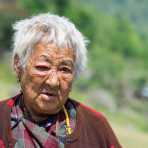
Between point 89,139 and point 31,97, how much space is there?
15.1 inches

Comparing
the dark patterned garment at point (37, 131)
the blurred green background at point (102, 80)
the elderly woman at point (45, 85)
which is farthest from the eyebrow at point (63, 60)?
the blurred green background at point (102, 80)

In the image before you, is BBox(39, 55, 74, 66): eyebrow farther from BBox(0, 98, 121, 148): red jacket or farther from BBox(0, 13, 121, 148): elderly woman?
BBox(0, 98, 121, 148): red jacket

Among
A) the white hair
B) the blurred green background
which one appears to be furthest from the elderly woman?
the blurred green background

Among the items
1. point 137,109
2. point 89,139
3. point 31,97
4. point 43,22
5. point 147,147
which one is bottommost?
point 137,109

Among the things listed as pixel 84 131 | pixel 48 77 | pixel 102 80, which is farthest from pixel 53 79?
pixel 102 80

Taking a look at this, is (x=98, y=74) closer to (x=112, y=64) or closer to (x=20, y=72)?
(x=112, y=64)

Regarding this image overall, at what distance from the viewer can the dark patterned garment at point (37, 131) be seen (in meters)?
3.28

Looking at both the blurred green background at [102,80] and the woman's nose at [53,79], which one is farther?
the blurred green background at [102,80]

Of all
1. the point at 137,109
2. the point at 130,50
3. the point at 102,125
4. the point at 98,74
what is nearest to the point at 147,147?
the point at 102,125

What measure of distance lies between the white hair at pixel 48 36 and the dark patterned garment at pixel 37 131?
270 mm

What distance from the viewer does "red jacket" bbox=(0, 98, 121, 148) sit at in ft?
10.8

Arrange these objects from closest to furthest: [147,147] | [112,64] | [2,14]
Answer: [147,147], [2,14], [112,64]

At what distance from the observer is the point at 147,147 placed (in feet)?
37.0

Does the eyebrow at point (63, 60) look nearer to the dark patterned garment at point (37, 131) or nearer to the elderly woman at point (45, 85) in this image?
the elderly woman at point (45, 85)
